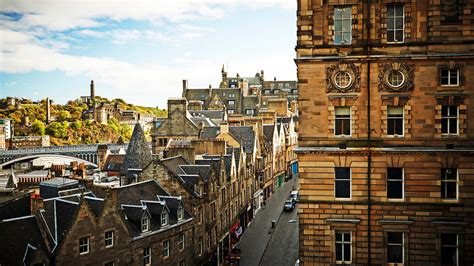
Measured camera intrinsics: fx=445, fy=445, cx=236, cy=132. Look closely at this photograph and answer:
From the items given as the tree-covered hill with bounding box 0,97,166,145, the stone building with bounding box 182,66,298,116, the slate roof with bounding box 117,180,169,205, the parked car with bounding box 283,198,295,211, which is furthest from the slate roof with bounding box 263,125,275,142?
the tree-covered hill with bounding box 0,97,166,145

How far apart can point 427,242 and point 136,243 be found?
55.5ft

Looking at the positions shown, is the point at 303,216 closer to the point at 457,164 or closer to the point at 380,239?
the point at 380,239

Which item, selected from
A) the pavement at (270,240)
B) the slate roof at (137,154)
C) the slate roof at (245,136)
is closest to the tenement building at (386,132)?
the pavement at (270,240)

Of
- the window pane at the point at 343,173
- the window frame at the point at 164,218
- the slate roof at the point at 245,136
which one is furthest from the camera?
the slate roof at the point at 245,136

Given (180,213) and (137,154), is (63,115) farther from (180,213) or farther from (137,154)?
(180,213)

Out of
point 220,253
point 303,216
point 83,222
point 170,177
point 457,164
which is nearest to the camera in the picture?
point 457,164

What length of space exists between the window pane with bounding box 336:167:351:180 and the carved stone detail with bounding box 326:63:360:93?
12.3 ft

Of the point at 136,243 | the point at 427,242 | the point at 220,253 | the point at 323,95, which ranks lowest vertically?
the point at 220,253

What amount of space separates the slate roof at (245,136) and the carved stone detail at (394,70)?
37.2 metres

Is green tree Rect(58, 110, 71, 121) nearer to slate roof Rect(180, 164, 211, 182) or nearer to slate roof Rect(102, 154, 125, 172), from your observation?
slate roof Rect(102, 154, 125, 172)

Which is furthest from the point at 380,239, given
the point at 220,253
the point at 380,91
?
the point at 220,253

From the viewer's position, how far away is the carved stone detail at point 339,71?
21.1 metres

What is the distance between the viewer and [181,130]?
60.0 metres

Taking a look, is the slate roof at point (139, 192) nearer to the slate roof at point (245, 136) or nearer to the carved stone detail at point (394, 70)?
the carved stone detail at point (394, 70)
